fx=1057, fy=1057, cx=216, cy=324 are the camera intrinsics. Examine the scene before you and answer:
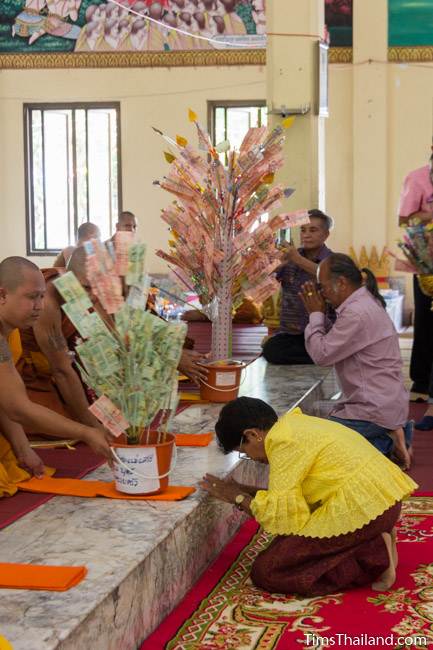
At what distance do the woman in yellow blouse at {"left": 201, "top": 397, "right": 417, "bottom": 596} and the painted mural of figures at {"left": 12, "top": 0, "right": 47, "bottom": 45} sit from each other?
923 cm

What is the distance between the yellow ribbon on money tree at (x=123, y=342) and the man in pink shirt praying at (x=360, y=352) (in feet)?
4.54

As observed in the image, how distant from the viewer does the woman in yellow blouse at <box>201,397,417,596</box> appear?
3.09 m

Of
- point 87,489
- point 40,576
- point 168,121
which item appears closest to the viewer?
point 40,576

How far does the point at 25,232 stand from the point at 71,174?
33.2 inches

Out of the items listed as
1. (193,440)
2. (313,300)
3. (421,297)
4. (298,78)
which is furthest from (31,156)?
(193,440)

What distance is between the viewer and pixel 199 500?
339cm

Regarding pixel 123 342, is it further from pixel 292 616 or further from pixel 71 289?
pixel 292 616

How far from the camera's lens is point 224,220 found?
195 inches

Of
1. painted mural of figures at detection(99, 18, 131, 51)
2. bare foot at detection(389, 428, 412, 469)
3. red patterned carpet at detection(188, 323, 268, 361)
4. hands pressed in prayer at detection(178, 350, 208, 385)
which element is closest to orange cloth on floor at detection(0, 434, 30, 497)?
hands pressed in prayer at detection(178, 350, 208, 385)

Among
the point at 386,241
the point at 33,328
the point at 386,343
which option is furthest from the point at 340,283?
the point at 386,241

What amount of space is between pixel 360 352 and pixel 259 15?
24.3 ft

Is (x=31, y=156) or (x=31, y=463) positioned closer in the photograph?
(x=31, y=463)

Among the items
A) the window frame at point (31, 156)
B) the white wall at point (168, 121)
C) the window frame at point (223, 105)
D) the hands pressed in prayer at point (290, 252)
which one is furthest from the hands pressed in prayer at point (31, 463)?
the window frame at point (31, 156)

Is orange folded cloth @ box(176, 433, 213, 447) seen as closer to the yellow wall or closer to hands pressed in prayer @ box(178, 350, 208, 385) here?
hands pressed in prayer @ box(178, 350, 208, 385)
